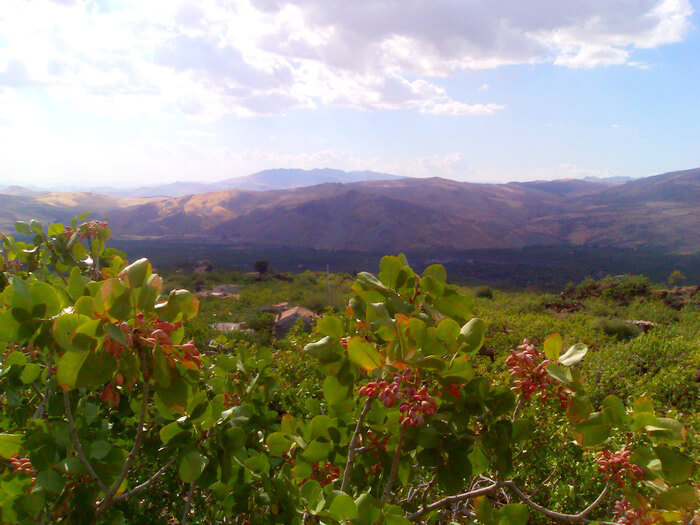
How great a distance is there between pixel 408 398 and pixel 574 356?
16.0 inches

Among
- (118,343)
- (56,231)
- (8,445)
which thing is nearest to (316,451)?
(118,343)

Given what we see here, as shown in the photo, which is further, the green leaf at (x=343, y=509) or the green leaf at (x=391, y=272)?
the green leaf at (x=391, y=272)

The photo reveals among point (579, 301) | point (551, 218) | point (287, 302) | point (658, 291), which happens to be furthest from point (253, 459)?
point (551, 218)

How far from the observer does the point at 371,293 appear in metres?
1.32

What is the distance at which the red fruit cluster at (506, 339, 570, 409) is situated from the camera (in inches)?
43.8

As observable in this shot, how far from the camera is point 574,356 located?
1041mm

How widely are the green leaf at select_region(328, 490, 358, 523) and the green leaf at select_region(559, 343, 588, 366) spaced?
58 cm

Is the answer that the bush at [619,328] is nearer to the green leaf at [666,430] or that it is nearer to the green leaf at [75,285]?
the green leaf at [666,430]

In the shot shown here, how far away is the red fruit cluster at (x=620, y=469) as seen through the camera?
43.4 inches

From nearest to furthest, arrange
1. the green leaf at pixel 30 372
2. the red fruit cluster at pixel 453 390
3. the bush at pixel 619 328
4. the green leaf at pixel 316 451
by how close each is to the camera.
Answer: the red fruit cluster at pixel 453 390
the green leaf at pixel 316 451
the green leaf at pixel 30 372
the bush at pixel 619 328

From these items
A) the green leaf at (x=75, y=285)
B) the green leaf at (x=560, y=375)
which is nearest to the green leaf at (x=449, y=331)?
the green leaf at (x=560, y=375)

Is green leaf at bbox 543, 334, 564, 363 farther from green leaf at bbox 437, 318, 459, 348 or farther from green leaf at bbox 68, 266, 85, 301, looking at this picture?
green leaf at bbox 68, 266, 85, 301

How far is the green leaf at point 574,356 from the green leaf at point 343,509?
58cm

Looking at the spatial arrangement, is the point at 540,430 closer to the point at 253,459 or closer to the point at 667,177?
the point at 253,459
